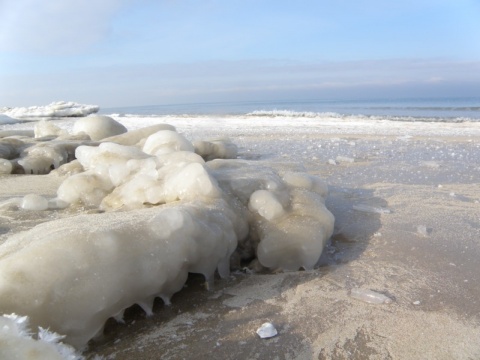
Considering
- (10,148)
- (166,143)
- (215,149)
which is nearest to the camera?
(166,143)

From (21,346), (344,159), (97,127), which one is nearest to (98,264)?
(21,346)

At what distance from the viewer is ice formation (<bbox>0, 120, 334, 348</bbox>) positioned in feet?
4.49

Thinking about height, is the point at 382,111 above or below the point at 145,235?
below

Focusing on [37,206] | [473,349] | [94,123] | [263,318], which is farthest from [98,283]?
[94,123]

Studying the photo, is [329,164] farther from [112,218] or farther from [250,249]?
[112,218]

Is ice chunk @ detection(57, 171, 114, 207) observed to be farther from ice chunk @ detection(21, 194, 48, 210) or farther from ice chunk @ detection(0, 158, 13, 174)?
ice chunk @ detection(0, 158, 13, 174)

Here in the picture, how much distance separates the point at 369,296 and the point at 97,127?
569 cm

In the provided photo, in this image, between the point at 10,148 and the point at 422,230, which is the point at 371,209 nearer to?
the point at 422,230

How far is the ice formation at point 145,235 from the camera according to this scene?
137 cm

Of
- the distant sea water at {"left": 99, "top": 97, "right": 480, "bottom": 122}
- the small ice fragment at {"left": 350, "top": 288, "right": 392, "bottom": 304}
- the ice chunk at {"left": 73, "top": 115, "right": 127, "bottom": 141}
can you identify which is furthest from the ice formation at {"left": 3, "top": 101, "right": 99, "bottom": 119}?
the small ice fragment at {"left": 350, "top": 288, "right": 392, "bottom": 304}

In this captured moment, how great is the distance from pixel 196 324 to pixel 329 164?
156 inches

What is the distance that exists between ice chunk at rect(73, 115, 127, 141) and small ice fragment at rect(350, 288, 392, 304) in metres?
5.47

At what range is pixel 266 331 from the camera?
152 cm

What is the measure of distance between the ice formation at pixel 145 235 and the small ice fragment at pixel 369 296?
1.02 feet
